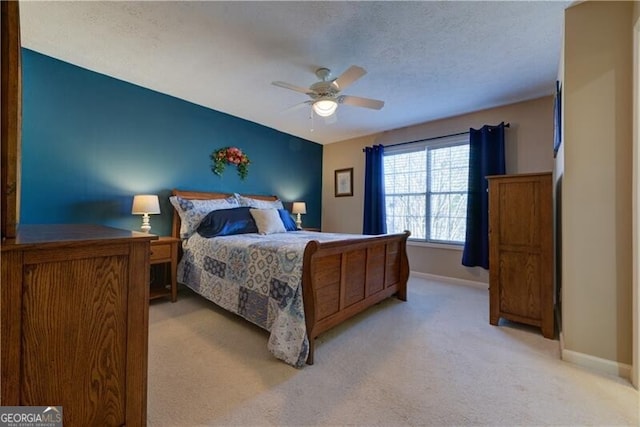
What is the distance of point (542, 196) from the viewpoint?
2297 millimetres

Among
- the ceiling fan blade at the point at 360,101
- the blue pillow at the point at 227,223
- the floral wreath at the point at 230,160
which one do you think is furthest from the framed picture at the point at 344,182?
the ceiling fan blade at the point at 360,101

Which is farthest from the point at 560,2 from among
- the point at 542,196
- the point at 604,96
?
the point at 542,196

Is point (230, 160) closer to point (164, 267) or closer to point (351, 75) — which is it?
point (164, 267)

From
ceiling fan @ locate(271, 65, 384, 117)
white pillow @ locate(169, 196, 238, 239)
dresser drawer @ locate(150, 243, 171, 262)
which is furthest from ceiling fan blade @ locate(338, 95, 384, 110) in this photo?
dresser drawer @ locate(150, 243, 171, 262)

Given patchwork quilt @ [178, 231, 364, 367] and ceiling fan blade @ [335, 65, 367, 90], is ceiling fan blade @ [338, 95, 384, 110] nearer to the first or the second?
ceiling fan blade @ [335, 65, 367, 90]

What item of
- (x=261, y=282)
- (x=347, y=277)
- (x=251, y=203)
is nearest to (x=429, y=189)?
(x=347, y=277)

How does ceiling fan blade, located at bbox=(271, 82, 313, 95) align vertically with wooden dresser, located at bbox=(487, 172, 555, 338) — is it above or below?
above

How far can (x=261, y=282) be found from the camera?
2.17 meters

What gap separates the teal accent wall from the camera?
8.29 ft

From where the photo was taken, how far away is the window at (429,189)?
3.97 meters

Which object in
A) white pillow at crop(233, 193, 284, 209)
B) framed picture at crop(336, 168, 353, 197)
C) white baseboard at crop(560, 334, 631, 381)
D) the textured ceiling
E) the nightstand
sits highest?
the textured ceiling

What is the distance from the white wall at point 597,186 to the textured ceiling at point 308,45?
364mm

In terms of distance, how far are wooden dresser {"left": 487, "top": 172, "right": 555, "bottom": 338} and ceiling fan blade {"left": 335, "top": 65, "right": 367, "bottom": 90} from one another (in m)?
1.57

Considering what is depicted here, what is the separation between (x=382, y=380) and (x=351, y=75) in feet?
7.28
